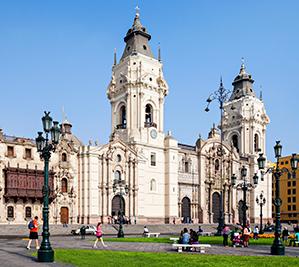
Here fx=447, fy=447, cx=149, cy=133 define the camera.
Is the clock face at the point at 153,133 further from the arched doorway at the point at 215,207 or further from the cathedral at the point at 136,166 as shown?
the arched doorway at the point at 215,207

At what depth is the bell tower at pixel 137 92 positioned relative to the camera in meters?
67.4

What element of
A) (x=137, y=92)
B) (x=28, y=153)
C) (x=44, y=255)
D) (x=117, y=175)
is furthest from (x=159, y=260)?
(x=137, y=92)

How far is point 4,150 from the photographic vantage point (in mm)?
53219

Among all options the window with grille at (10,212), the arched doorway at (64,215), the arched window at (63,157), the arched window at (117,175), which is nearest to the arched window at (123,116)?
the arched window at (117,175)

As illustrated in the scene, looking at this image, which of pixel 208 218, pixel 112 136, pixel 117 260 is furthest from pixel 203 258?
pixel 208 218

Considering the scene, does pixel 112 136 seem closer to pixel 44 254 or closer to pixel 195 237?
pixel 195 237

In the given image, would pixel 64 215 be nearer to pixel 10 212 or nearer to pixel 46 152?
pixel 10 212

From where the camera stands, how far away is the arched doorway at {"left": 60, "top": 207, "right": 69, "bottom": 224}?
58850mm

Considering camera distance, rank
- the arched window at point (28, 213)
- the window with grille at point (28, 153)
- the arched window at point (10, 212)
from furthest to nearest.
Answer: the window with grille at point (28, 153) → the arched window at point (28, 213) → the arched window at point (10, 212)

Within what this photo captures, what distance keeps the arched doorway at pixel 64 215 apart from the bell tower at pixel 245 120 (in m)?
38.3

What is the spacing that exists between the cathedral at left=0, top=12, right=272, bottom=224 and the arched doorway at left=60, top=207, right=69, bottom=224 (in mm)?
132

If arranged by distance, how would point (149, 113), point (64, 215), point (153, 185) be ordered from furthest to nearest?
point (149, 113) < point (153, 185) < point (64, 215)

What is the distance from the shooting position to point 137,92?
67.8m

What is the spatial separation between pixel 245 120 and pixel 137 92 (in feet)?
90.3
